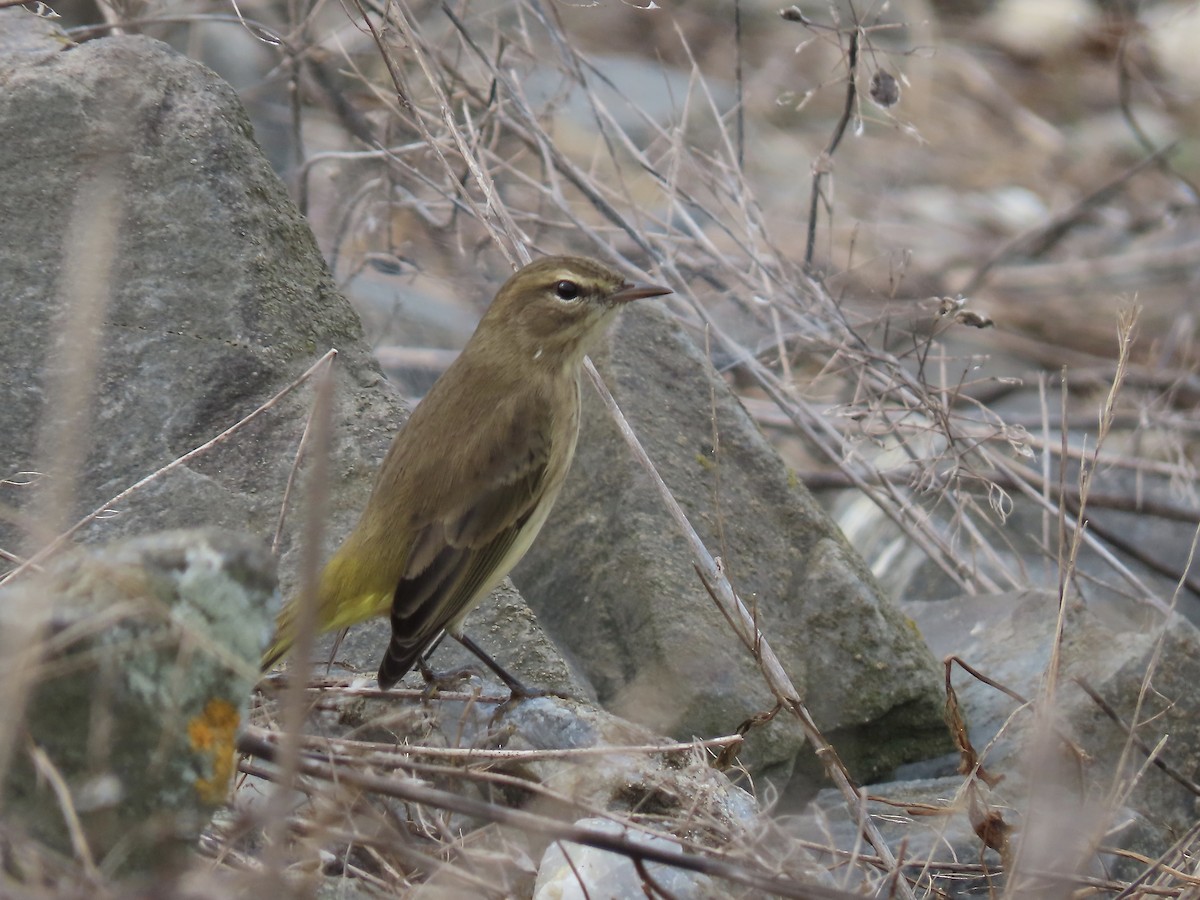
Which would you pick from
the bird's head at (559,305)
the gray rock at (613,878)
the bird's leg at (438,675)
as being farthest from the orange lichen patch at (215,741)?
the bird's head at (559,305)

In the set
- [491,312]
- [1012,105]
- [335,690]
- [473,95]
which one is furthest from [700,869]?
[1012,105]

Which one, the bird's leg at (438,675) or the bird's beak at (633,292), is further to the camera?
the bird's beak at (633,292)

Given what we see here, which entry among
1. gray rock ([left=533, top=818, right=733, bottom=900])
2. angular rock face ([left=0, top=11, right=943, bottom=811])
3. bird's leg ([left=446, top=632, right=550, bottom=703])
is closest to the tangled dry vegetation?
gray rock ([left=533, top=818, right=733, bottom=900])

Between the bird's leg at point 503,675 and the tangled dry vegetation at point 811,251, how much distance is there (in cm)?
33

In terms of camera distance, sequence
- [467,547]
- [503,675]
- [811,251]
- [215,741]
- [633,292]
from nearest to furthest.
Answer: [215,741], [503,675], [467,547], [633,292], [811,251]

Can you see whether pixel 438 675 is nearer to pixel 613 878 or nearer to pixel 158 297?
pixel 613 878

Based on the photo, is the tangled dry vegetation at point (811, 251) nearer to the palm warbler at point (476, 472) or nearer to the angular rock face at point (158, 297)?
the palm warbler at point (476, 472)

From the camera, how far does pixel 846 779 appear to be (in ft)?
11.6

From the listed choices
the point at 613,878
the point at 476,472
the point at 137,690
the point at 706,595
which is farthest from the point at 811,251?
the point at 137,690

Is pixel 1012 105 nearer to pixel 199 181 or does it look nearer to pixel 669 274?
pixel 669 274

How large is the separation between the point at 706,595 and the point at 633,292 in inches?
37.4

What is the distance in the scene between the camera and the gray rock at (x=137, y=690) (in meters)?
2.42

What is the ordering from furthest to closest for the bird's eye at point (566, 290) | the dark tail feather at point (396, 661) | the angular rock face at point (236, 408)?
the bird's eye at point (566, 290) → the angular rock face at point (236, 408) → the dark tail feather at point (396, 661)

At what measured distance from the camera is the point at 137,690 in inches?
97.4
